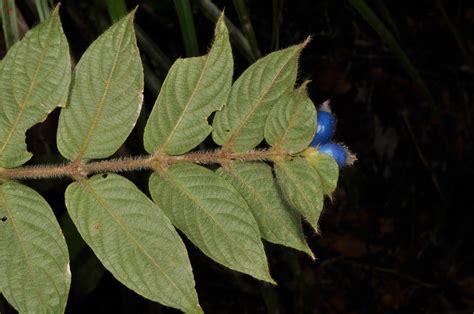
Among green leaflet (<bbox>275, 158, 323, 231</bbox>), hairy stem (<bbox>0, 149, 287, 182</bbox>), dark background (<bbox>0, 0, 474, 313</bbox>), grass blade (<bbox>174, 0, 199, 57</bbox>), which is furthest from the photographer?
dark background (<bbox>0, 0, 474, 313</bbox>)

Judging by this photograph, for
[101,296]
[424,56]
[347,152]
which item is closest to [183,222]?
[347,152]

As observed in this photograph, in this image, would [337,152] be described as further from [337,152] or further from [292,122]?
[292,122]

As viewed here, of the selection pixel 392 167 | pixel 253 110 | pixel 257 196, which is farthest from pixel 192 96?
pixel 392 167

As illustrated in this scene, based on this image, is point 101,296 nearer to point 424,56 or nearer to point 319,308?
point 319,308

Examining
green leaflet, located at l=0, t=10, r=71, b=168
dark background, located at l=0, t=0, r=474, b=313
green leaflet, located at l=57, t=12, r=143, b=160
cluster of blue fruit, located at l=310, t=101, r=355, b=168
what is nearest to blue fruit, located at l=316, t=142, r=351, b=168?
cluster of blue fruit, located at l=310, t=101, r=355, b=168

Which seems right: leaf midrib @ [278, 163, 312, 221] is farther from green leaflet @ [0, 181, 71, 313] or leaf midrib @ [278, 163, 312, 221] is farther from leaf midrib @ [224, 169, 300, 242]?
green leaflet @ [0, 181, 71, 313]

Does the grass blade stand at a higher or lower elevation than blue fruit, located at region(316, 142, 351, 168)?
higher

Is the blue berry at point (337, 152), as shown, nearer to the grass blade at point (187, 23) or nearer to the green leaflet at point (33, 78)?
the green leaflet at point (33, 78)
